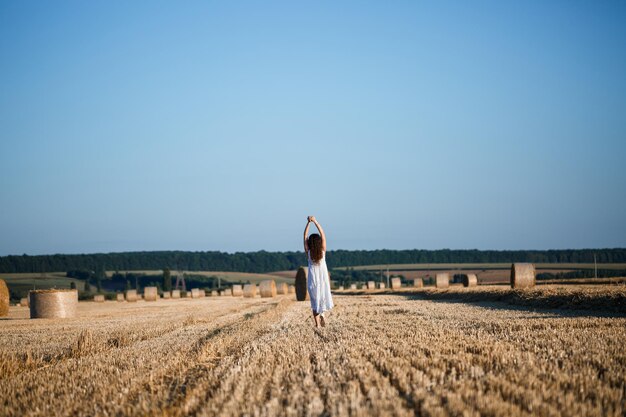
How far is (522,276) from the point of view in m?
31.2

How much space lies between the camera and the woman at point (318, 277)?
476 inches

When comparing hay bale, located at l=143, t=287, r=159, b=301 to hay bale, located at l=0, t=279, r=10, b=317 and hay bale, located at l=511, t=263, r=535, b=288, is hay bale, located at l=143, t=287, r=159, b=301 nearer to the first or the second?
hay bale, located at l=0, t=279, r=10, b=317

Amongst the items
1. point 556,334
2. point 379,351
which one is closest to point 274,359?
point 379,351

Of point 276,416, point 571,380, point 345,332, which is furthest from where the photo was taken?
point 345,332

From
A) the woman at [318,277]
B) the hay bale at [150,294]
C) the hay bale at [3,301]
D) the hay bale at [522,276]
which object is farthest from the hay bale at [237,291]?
the woman at [318,277]

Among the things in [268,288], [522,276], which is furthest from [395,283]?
[522,276]

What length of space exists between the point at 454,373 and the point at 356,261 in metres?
141

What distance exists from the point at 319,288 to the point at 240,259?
135826 mm

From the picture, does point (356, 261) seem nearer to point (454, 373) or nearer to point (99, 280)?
point (99, 280)

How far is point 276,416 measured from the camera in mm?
4480

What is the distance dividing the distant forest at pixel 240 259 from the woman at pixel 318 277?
107039 mm

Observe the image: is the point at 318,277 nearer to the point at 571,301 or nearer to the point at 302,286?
the point at 571,301

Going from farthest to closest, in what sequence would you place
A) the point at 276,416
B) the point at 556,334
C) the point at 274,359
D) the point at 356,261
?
the point at 356,261 → the point at 556,334 → the point at 274,359 → the point at 276,416

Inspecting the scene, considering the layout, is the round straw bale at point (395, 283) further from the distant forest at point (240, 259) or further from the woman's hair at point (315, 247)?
the distant forest at point (240, 259)
